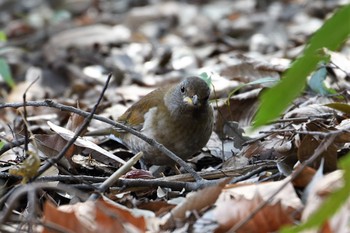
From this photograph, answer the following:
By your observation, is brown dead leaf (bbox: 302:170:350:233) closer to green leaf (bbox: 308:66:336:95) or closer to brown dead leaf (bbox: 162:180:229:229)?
brown dead leaf (bbox: 162:180:229:229)

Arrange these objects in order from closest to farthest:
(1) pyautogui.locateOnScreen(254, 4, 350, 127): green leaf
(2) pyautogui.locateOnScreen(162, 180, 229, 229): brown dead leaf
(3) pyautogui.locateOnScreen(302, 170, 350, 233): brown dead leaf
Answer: (1) pyautogui.locateOnScreen(254, 4, 350, 127): green leaf
(3) pyautogui.locateOnScreen(302, 170, 350, 233): brown dead leaf
(2) pyautogui.locateOnScreen(162, 180, 229, 229): brown dead leaf

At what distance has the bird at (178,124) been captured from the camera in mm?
4430

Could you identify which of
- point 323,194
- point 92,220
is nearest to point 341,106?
point 323,194

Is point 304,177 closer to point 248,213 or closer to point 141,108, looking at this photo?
point 248,213

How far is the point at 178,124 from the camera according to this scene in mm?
4574

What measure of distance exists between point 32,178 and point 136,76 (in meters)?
4.29

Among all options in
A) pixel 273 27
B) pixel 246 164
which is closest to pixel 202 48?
pixel 273 27

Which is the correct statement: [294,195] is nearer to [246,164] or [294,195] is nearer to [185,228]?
[185,228]

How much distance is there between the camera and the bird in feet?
14.5

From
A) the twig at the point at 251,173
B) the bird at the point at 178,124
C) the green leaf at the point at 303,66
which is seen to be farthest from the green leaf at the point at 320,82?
the green leaf at the point at 303,66

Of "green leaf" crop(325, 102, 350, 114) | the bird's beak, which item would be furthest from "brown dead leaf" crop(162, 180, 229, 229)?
the bird's beak

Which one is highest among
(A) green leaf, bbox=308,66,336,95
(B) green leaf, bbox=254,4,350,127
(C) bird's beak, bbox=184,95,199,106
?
(B) green leaf, bbox=254,4,350,127

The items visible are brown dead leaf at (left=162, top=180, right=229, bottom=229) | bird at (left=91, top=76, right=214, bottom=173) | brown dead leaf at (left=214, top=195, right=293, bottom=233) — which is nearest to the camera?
brown dead leaf at (left=214, top=195, right=293, bottom=233)

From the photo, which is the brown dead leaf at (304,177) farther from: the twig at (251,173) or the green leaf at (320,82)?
the green leaf at (320,82)
